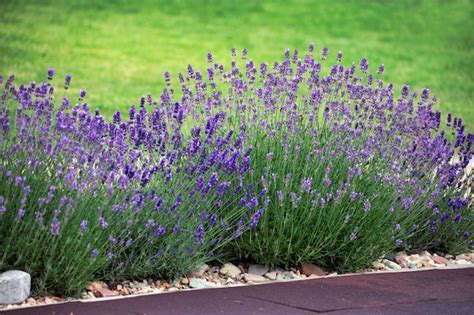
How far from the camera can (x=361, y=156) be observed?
5586 mm

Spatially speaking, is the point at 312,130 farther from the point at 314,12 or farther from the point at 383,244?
the point at 314,12

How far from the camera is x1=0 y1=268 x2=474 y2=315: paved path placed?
14.0 ft

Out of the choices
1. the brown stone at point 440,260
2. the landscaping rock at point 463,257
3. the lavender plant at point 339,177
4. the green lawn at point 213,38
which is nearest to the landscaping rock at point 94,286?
the lavender plant at point 339,177

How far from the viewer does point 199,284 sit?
16.4ft

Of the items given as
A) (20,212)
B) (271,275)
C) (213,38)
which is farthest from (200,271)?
(213,38)

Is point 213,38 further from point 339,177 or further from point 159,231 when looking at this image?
point 159,231

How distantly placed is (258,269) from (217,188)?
61cm

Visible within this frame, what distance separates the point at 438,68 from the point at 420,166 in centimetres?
1072

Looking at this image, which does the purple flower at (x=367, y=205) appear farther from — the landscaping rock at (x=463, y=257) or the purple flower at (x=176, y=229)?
the landscaping rock at (x=463, y=257)

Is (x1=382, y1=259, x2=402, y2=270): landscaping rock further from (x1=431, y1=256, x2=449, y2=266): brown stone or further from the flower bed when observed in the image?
(x1=431, y1=256, x2=449, y2=266): brown stone

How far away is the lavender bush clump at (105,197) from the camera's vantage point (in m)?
4.38

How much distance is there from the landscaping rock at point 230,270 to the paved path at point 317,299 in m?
0.47

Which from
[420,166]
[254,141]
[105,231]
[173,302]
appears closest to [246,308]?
[173,302]

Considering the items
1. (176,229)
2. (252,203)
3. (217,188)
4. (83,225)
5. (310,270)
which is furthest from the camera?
(310,270)
